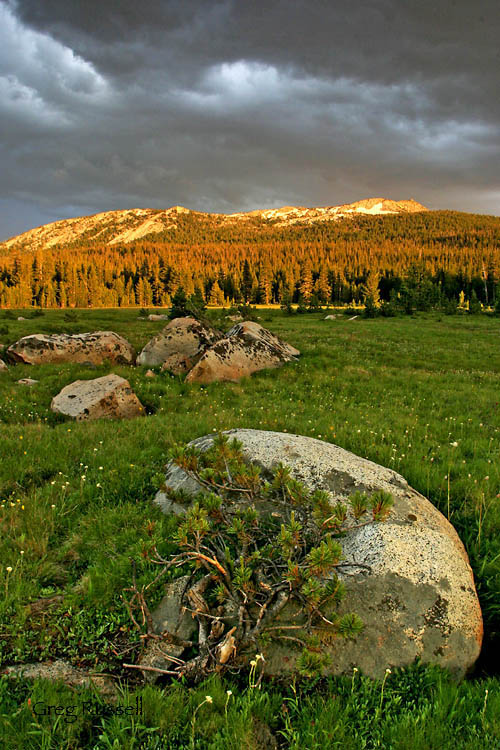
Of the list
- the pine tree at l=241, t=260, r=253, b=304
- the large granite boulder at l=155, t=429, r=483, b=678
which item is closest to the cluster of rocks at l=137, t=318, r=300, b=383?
the large granite boulder at l=155, t=429, r=483, b=678

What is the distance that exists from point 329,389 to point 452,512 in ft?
27.9

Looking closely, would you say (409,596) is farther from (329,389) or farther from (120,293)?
(120,293)

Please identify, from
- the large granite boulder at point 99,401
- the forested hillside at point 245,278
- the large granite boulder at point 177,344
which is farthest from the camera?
the forested hillside at point 245,278

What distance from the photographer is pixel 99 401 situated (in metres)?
10.3

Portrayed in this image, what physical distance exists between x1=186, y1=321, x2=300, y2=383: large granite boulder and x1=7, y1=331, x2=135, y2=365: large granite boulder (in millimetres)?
6092

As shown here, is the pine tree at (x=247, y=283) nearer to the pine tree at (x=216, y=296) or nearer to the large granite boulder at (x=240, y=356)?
the pine tree at (x=216, y=296)

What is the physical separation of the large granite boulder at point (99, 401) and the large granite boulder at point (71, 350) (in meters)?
6.73

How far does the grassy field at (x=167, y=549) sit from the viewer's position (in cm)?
267

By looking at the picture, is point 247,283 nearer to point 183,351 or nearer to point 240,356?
point 183,351

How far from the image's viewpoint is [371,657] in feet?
11.0

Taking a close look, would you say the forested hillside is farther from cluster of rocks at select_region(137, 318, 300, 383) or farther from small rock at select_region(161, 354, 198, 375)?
small rock at select_region(161, 354, 198, 375)

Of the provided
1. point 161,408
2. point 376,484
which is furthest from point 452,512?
point 161,408

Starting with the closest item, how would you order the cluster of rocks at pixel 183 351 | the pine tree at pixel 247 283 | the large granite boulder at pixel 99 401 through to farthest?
the large granite boulder at pixel 99 401 → the cluster of rocks at pixel 183 351 → the pine tree at pixel 247 283

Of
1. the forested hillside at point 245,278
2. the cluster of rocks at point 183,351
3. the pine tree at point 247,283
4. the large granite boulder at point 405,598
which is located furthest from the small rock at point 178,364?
the pine tree at point 247,283
